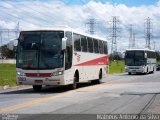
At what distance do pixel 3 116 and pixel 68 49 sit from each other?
11.3 meters

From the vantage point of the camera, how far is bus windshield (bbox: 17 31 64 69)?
918 inches

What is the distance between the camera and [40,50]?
23.5 meters

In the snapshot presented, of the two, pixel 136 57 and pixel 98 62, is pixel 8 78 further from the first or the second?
pixel 136 57

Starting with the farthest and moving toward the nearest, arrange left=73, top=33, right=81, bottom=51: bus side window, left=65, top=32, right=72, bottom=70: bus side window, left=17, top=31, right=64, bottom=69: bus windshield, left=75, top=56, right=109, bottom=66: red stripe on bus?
left=75, top=56, right=109, bottom=66: red stripe on bus < left=73, top=33, right=81, bottom=51: bus side window < left=65, top=32, right=72, bottom=70: bus side window < left=17, top=31, right=64, bottom=69: bus windshield

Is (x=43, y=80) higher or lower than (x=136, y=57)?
lower

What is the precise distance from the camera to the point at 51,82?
23297 millimetres

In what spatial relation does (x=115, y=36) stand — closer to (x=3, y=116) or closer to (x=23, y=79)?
(x=23, y=79)

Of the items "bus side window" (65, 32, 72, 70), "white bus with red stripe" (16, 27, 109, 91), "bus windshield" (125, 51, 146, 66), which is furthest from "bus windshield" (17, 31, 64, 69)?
"bus windshield" (125, 51, 146, 66)

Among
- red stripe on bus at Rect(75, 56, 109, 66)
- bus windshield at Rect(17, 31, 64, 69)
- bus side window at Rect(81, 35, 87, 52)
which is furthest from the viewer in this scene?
red stripe on bus at Rect(75, 56, 109, 66)

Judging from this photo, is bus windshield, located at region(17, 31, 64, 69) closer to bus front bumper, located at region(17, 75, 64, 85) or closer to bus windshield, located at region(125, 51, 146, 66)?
bus front bumper, located at region(17, 75, 64, 85)

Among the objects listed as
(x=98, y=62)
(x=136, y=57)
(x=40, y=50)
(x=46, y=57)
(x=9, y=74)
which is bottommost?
(x=9, y=74)

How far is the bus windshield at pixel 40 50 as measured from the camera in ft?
76.5

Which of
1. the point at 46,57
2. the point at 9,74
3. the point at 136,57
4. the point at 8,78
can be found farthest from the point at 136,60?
the point at 46,57

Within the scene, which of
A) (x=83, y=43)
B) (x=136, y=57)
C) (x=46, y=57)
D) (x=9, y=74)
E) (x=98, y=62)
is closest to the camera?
(x=46, y=57)
